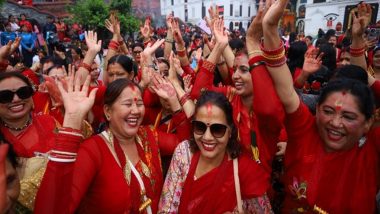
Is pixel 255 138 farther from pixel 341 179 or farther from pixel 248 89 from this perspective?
pixel 341 179

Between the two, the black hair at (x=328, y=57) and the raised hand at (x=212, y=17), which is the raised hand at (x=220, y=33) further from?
the black hair at (x=328, y=57)

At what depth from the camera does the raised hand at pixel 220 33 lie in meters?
3.31

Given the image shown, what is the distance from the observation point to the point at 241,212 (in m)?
2.00

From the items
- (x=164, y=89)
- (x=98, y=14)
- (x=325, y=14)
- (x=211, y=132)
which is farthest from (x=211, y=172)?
(x=325, y=14)

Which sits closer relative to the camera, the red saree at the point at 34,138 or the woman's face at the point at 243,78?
the red saree at the point at 34,138

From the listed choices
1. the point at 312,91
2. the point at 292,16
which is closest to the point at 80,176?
the point at 312,91

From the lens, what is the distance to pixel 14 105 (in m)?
2.28

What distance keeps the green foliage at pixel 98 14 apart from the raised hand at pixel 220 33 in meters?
12.2

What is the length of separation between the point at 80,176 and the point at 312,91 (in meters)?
3.05

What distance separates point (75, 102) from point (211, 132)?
3.03 feet

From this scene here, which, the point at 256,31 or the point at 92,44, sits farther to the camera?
the point at 92,44

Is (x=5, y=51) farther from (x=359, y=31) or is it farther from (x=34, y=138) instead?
(x=359, y=31)

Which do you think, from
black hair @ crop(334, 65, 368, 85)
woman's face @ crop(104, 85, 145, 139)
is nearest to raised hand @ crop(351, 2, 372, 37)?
black hair @ crop(334, 65, 368, 85)

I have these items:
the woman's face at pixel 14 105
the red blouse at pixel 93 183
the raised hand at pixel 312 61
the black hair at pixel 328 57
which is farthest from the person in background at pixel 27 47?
the raised hand at pixel 312 61
